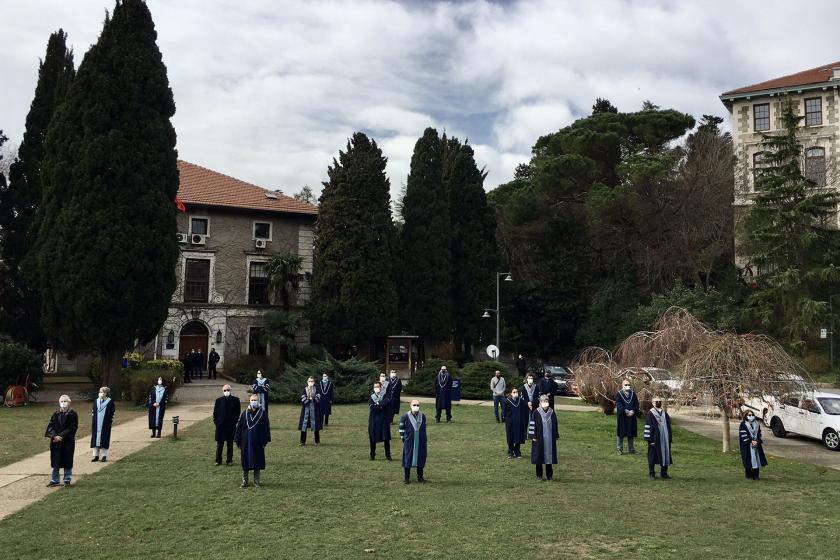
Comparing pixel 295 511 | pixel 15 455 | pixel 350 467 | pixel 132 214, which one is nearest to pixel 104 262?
pixel 132 214

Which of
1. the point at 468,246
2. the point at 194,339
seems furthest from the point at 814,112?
the point at 194,339

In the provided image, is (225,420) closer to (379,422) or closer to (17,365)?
(379,422)

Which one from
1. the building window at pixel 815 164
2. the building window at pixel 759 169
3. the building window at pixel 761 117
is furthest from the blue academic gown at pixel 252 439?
the building window at pixel 761 117

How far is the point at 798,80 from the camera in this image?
46.0 m

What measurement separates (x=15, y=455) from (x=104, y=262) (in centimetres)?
1159

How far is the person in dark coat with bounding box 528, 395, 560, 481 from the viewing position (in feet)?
40.4

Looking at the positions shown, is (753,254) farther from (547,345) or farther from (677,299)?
(547,345)

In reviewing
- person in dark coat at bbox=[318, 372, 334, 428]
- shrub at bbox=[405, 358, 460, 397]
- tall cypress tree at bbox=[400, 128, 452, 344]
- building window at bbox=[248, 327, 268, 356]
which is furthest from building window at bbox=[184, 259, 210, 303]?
person in dark coat at bbox=[318, 372, 334, 428]

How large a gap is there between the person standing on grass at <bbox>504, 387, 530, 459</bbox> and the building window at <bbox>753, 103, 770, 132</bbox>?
40.6m

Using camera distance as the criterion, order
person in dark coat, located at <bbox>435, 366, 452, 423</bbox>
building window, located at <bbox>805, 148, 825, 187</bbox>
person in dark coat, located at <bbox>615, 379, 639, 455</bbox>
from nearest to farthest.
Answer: person in dark coat, located at <bbox>615, 379, 639, 455</bbox> < person in dark coat, located at <bbox>435, 366, 452, 423</bbox> < building window, located at <bbox>805, 148, 825, 187</bbox>

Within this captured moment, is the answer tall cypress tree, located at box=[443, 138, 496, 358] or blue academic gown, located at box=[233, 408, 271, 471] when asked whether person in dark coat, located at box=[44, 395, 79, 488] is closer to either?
blue academic gown, located at box=[233, 408, 271, 471]

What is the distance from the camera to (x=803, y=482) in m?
12.6

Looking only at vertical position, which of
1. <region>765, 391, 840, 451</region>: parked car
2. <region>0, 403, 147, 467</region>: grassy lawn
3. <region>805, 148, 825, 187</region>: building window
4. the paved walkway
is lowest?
the paved walkway

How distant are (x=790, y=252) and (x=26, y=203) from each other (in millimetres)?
37637
